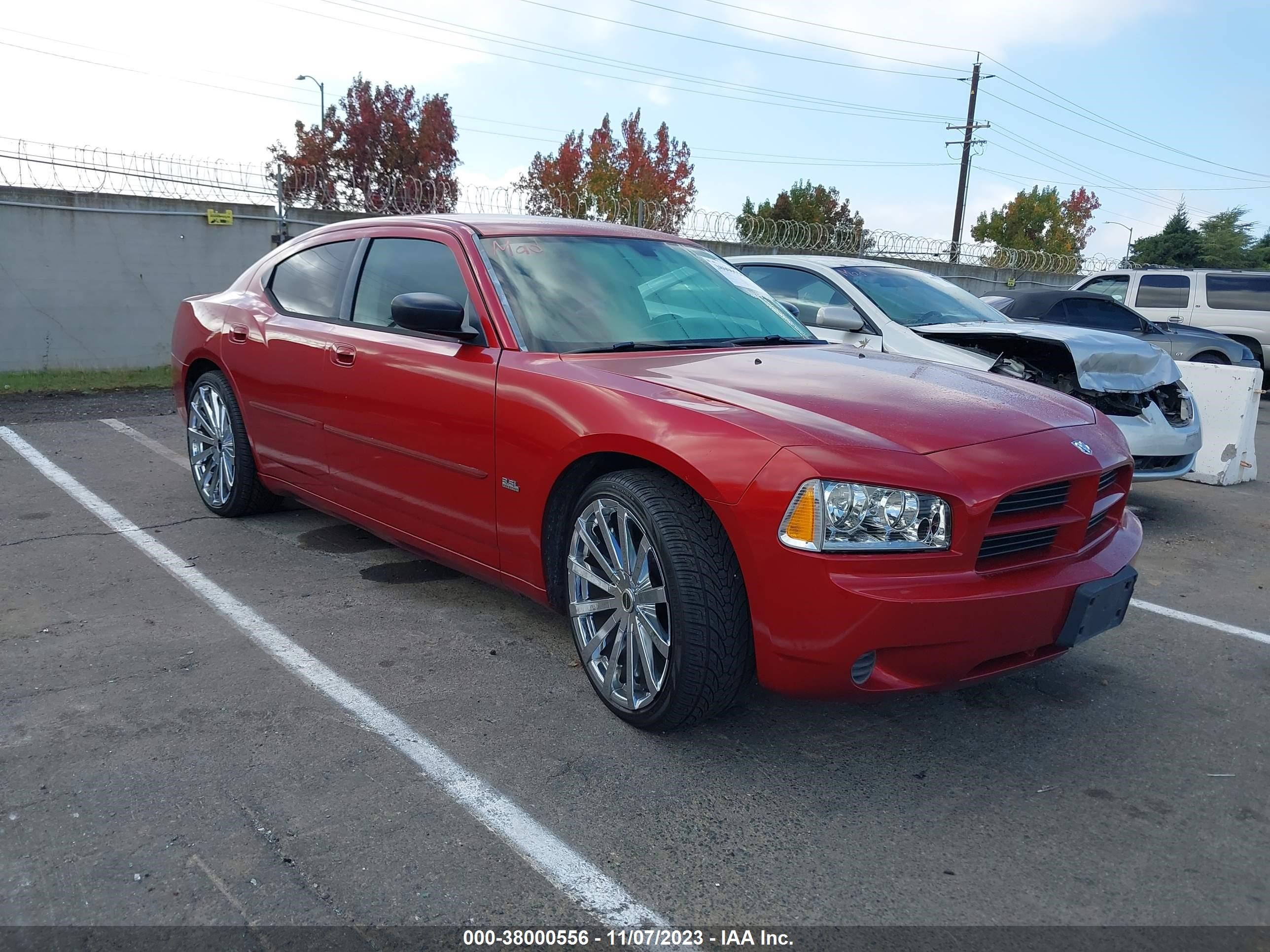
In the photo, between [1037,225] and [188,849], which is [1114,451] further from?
[1037,225]

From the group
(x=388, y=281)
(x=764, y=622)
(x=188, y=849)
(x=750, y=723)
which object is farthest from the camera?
(x=388, y=281)

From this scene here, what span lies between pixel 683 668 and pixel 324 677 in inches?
54.4

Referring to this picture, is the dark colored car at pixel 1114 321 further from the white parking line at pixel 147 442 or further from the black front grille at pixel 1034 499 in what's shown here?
the white parking line at pixel 147 442

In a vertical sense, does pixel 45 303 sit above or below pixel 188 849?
above

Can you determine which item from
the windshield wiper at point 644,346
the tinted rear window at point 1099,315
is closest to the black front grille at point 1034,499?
the windshield wiper at point 644,346

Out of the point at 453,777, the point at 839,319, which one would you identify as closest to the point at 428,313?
the point at 453,777

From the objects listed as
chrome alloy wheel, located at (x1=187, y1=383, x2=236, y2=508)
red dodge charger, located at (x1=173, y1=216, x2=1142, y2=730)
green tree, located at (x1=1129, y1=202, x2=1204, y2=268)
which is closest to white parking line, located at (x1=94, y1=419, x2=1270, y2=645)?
red dodge charger, located at (x1=173, y1=216, x2=1142, y2=730)

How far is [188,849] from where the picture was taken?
247cm

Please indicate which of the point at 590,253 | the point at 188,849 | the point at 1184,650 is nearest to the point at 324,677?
the point at 188,849

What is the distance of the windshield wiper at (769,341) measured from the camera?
156 inches

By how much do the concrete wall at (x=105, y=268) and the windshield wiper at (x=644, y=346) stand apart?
403 inches

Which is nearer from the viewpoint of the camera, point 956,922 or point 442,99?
point 956,922

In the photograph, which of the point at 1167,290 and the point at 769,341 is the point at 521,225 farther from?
the point at 1167,290

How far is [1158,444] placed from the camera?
589 centimetres
